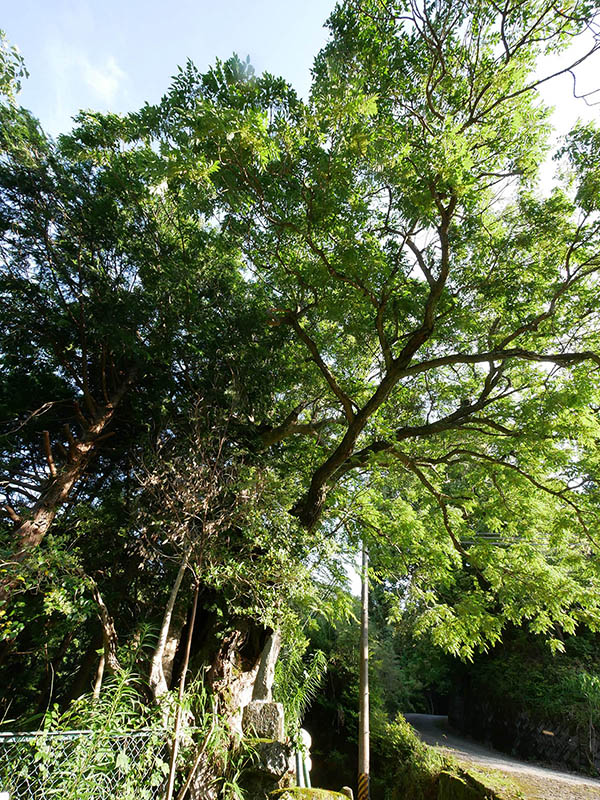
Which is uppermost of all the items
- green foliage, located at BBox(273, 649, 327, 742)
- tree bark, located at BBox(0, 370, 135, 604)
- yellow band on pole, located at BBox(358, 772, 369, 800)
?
tree bark, located at BBox(0, 370, 135, 604)

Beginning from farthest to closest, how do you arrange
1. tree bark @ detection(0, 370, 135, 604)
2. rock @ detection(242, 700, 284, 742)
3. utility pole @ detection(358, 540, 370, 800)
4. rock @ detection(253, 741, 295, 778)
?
utility pole @ detection(358, 540, 370, 800) → rock @ detection(242, 700, 284, 742) → rock @ detection(253, 741, 295, 778) → tree bark @ detection(0, 370, 135, 604)

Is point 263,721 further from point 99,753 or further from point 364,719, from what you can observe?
point 364,719

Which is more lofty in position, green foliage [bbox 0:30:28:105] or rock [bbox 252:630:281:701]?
green foliage [bbox 0:30:28:105]

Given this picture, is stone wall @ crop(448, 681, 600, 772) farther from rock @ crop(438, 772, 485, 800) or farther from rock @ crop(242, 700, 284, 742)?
rock @ crop(242, 700, 284, 742)

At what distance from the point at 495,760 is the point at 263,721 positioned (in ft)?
26.0

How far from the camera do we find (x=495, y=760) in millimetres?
8867

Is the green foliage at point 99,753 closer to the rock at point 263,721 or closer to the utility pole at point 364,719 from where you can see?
the rock at point 263,721

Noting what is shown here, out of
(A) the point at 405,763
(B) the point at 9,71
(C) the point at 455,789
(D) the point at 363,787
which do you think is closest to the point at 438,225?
(B) the point at 9,71

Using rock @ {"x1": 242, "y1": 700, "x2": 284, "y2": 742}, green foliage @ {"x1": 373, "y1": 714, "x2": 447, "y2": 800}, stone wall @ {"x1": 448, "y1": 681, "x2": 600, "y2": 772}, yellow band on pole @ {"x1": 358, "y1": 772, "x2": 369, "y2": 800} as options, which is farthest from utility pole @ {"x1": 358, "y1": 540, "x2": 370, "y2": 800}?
stone wall @ {"x1": 448, "y1": 681, "x2": 600, "y2": 772}

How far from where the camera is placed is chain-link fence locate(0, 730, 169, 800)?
2832 mm

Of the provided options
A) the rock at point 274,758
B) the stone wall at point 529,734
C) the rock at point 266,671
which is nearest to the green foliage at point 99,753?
the rock at point 274,758

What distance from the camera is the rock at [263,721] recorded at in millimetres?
4345

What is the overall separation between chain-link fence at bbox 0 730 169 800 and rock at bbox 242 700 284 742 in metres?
1.25

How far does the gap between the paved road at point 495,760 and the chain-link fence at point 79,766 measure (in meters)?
6.15
